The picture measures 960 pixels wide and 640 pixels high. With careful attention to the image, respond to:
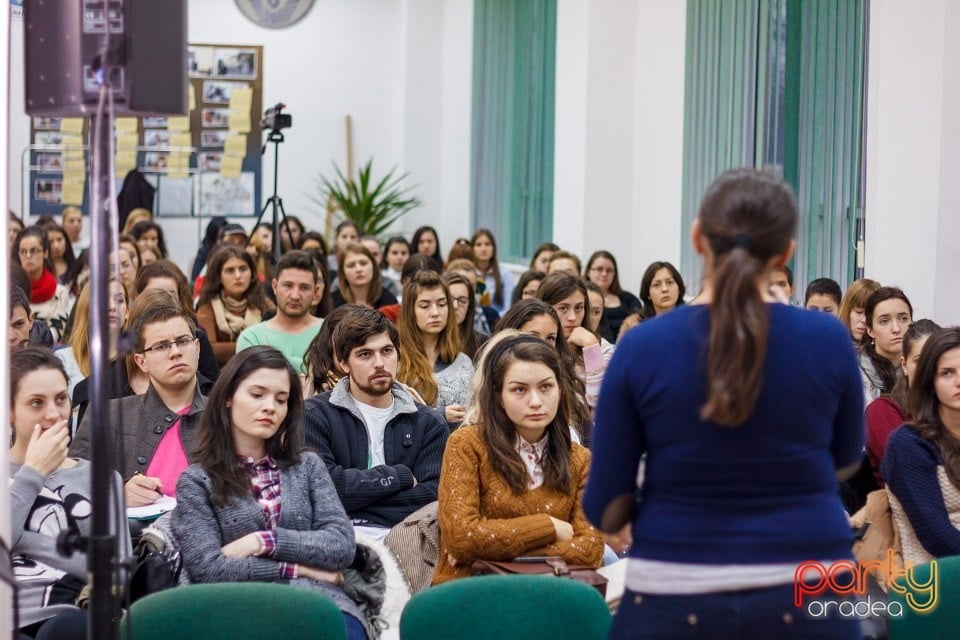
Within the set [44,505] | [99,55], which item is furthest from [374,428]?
[99,55]

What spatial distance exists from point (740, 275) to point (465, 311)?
3580 millimetres

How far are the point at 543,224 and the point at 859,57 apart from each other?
4.00 metres

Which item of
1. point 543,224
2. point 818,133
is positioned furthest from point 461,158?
point 818,133

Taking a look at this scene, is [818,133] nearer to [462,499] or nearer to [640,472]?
[462,499]

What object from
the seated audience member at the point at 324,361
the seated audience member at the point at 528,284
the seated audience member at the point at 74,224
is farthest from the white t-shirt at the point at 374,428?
the seated audience member at the point at 74,224

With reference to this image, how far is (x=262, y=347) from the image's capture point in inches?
121

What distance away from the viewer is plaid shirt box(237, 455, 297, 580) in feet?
9.44

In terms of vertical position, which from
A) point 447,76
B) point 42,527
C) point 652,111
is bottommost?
point 42,527

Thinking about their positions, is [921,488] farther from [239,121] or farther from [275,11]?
[275,11]

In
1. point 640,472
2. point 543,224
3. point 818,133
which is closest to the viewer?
point 640,472

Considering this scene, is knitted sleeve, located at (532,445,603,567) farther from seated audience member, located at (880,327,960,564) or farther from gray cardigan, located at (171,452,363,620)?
seated audience member, located at (880,327,960,564)

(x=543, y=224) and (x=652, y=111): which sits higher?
(x=652, y=111)

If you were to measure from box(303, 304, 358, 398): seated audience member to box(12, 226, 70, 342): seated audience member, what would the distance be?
276 cm

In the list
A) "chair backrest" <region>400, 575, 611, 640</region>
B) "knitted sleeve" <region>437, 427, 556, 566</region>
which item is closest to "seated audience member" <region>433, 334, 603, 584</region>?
"knitted sleeve" <region>437, 427, 556, 566</region>
